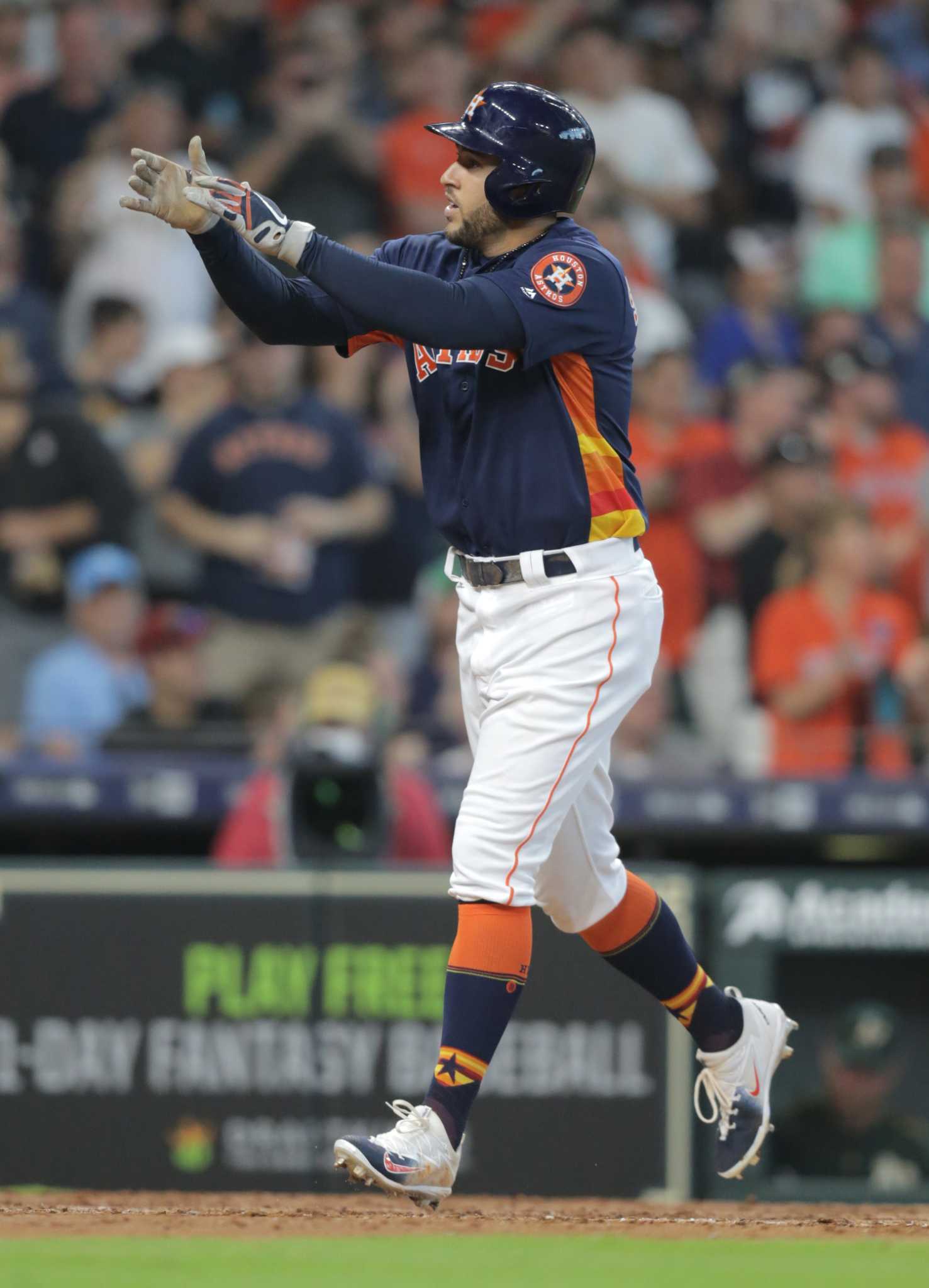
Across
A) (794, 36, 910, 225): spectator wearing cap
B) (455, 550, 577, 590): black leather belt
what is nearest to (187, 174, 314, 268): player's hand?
(455, 550, 577, 590): black leather belt

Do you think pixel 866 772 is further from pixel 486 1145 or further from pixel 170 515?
pixel 170 515

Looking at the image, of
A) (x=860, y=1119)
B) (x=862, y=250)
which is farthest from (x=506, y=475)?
(x=862, y=250)

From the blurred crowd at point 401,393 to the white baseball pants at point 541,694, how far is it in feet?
8.58

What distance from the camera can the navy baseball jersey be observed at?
4.01 metres

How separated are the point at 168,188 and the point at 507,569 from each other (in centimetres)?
95

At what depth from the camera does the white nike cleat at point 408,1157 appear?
3.74 metres

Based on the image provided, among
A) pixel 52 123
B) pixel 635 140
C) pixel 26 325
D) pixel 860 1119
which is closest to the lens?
pixel 860 1119

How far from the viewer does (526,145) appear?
402cm

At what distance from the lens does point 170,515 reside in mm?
7945

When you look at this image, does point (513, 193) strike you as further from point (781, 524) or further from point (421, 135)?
point (421, 135)

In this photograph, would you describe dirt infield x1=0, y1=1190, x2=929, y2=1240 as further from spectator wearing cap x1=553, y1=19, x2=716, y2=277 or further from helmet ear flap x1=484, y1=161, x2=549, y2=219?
spectator wearing cap x1=553, y1=19, x2=716, y2=277

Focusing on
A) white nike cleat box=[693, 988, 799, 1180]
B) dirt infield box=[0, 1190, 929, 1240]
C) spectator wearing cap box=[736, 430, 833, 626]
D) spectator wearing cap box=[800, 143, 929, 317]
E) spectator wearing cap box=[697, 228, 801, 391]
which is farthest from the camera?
spectator wearing cap box=[800, 143, 929, 317]

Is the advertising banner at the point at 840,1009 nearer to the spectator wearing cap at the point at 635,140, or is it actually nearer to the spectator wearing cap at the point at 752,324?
the spectator wearing cap at the point at 752,324

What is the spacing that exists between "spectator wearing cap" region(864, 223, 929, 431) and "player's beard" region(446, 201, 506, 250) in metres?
5.96
